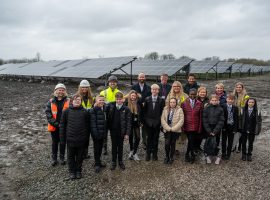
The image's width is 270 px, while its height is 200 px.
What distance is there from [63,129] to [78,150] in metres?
0.52

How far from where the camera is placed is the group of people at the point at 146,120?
4879mm

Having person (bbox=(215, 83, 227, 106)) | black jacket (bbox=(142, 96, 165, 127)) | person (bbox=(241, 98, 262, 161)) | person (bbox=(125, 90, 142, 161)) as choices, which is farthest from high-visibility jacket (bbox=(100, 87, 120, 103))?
person (bbox=(241, 98, 262, 161))

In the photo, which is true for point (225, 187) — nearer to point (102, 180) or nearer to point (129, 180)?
point (129, 180)

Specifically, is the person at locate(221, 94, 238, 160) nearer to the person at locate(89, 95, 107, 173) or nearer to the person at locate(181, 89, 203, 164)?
the person at locate(181, 89, 203, 164)

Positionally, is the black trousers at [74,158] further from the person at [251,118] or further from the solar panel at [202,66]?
the solar panel at [202,66]

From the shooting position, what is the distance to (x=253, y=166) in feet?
17.8

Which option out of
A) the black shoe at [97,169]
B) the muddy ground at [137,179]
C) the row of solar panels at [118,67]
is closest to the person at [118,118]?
the black shoe at [97,169]

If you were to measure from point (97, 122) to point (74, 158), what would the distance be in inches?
34.7

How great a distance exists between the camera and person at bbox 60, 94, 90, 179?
4750 millimetres

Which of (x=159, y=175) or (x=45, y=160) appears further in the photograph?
(x=45, y=160)

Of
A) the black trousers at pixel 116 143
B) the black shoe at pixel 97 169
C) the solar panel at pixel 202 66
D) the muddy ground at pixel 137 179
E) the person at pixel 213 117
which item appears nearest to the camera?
the muddy ground at pixel 137 179

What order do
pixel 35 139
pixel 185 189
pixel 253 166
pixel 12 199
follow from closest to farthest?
pixel 12 199, pixel 185 189, pixel 253 166, pixel 35 139

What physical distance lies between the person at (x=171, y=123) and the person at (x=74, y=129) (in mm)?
1717

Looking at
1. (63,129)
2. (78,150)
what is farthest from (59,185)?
(63,129)
